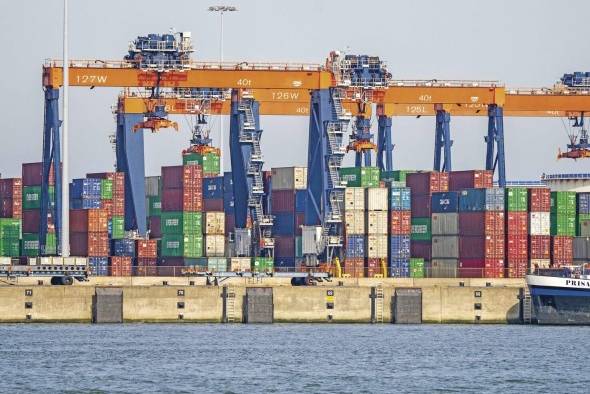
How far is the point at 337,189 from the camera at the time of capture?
122 m

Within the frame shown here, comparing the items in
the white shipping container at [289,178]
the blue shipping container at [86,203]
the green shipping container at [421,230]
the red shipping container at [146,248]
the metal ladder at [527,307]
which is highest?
the white shipping container at [289,178]

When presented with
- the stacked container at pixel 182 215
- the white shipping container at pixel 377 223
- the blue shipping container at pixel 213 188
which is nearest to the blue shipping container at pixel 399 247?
the white shipping container at pixel 377 223

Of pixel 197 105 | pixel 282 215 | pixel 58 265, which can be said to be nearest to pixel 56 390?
pixel 58 265

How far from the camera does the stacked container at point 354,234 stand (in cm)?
12231

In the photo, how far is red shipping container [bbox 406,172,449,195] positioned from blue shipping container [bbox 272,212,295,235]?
28.9ft

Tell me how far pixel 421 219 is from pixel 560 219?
9.46 metres

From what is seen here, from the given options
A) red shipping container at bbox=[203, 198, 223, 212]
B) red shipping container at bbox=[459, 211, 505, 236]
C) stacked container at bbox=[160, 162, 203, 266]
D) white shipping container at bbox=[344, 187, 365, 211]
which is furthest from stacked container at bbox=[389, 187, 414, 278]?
stacked container at bbox=[160, 162, 203, 266]

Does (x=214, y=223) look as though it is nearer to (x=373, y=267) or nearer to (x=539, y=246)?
(x=373, y=267)

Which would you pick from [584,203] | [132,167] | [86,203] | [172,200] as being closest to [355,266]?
[172,200]

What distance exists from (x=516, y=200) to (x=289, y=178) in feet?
52.4

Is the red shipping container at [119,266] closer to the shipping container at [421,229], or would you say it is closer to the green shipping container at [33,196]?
the green shipping container at [33,196]

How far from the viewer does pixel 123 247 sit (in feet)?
410

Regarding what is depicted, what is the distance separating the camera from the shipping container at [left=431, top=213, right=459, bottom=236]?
4845 inches

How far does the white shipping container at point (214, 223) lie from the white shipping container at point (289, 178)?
437 centimetres
